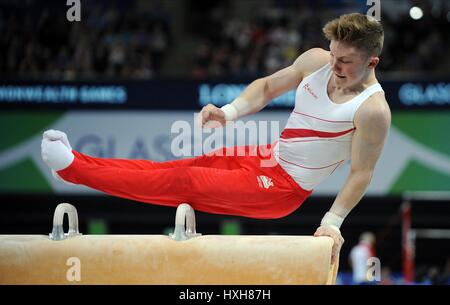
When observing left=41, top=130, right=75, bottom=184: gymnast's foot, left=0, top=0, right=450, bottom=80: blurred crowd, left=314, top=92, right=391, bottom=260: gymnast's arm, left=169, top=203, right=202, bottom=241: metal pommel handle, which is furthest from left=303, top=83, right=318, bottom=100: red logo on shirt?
left=0, top=0, right=450, bottom=80: blurred crowd

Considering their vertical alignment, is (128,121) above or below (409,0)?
below

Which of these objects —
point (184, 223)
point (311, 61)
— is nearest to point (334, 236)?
point (184, 223)

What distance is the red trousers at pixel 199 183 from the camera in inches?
153

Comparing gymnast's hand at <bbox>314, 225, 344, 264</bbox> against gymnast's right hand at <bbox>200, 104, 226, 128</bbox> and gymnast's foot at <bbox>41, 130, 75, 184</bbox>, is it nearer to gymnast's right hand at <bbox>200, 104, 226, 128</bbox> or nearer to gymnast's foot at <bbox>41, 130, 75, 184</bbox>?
gymnast's right hand at <bbox>200, 104, 226, 128</bbox>

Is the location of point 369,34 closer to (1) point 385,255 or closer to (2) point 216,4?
(1) point 385,255

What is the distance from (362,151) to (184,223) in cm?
104

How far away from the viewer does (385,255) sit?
37.0ft

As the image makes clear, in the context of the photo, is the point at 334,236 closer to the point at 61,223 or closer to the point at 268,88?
the point at 268,88

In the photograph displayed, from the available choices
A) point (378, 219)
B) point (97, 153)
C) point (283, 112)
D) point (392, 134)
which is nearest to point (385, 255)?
point (378, 219)

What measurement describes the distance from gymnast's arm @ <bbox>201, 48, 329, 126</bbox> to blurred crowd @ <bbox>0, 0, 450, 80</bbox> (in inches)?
192

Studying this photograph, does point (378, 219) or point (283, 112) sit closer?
point (283, 112)

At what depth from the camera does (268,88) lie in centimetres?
421

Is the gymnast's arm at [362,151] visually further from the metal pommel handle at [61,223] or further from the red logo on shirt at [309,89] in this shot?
the metal pommel handle at [61,223]
